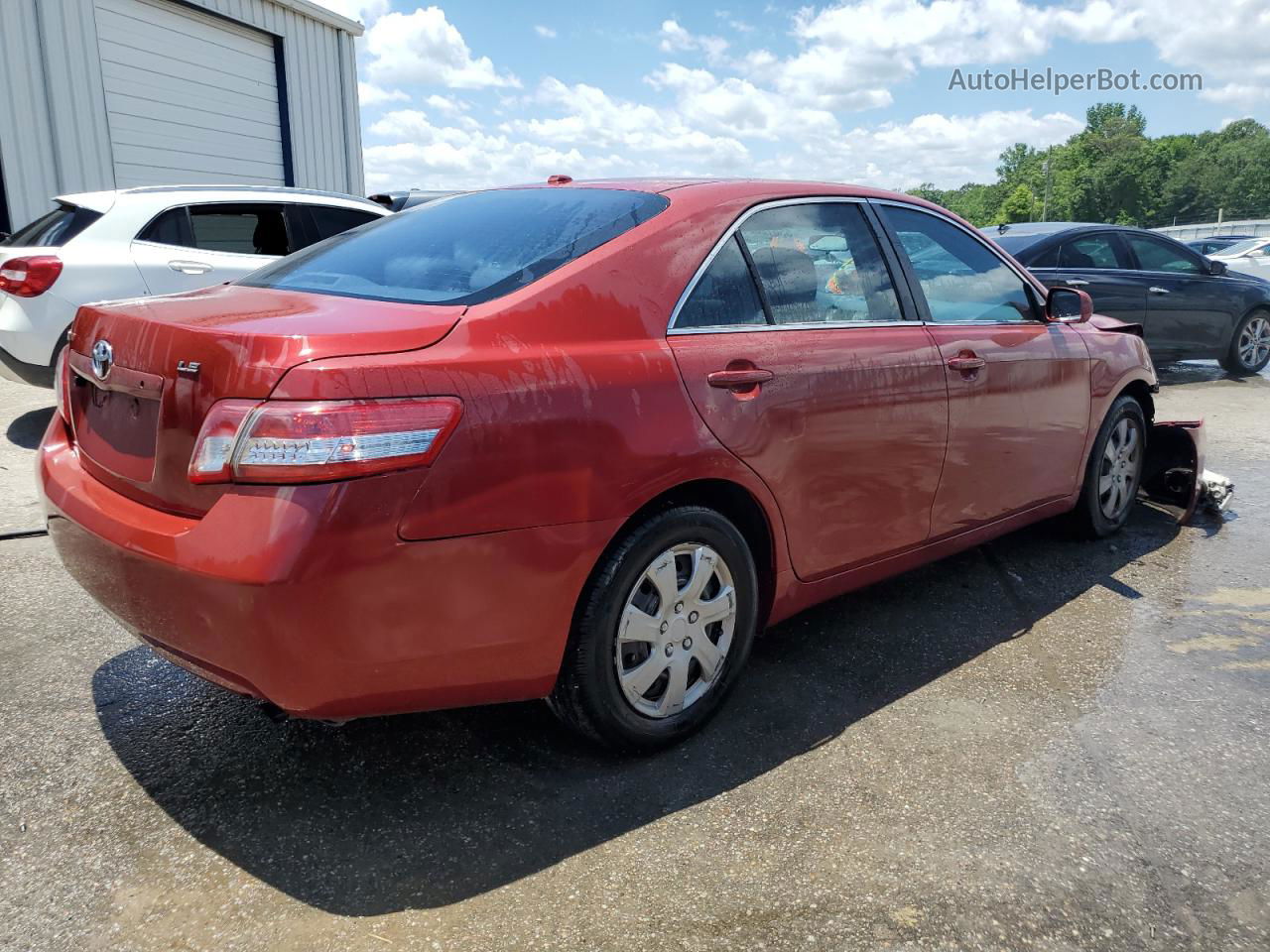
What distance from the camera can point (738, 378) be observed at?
2754mm

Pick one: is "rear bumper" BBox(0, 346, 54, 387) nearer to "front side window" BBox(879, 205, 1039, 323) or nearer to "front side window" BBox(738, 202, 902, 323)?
"front side window" BBox(738, 202, 902, 323)

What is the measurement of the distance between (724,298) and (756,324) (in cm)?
13

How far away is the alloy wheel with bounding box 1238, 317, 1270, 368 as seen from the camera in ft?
34.8

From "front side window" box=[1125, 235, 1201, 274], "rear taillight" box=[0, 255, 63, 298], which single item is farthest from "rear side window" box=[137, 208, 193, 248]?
"front side window" box=[1125, 235, 1201, 274]

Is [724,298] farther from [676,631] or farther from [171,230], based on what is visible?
[171,230]

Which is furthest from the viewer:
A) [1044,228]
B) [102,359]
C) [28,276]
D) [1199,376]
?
[1199,376]

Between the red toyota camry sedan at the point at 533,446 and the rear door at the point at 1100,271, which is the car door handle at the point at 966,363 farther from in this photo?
the rear door at the point at 1100,271

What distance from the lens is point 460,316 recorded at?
7.58ft

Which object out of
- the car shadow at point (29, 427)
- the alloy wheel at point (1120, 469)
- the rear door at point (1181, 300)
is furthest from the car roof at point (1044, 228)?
the car shadow at point (29, 427)

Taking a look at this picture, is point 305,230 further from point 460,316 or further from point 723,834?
point 723,834

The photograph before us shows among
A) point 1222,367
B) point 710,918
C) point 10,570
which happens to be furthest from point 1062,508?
point 1222,367

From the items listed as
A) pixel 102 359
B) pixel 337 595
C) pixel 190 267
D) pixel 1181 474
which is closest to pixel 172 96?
pixel 190 267

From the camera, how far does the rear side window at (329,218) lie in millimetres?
7656

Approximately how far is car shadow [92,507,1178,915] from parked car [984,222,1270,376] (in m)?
6.66
